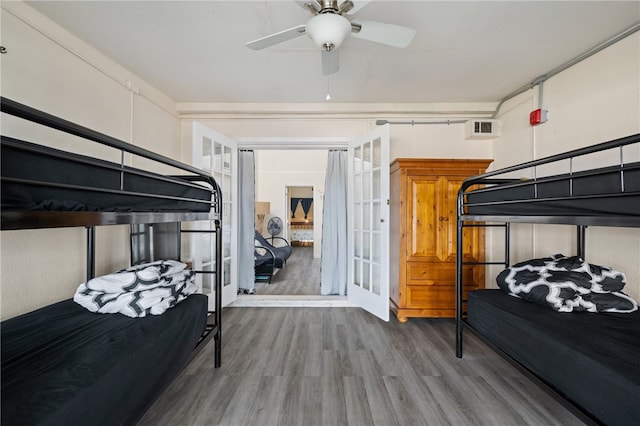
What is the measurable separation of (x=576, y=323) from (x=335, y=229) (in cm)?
258

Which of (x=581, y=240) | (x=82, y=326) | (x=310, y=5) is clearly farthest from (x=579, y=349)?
(x=82, y=326)

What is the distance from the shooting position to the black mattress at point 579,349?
34.0 inches

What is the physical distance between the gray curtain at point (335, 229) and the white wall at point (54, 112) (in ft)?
7.37

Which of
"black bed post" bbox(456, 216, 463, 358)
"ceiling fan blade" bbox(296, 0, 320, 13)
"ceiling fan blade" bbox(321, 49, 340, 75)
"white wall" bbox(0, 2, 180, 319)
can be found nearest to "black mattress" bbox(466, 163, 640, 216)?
"black bed post" bbox(456, 216, 463, 358)

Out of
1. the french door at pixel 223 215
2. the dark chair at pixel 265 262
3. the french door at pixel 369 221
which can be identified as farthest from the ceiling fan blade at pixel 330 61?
the dark chair at pixel 265 262

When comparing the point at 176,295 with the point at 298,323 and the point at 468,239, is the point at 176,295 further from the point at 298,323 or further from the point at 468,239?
the point at 468,239

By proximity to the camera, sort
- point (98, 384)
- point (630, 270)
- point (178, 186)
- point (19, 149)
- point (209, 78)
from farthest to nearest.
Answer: point (209, 78) < point (630, 270) < point (178, 186) < point (98, 384) < point (19, 149)

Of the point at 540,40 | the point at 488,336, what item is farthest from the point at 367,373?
the point at 540,40

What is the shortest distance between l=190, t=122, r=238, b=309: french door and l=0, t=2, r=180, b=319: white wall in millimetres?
601

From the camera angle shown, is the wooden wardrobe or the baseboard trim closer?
the wooden wardrobe

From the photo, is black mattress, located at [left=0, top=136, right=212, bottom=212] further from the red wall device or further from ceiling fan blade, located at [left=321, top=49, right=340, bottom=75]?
the red wall device

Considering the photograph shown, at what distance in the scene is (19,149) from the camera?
2.19ft

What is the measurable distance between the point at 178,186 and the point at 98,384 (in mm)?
914

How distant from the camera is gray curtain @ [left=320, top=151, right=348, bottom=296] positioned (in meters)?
3.51
